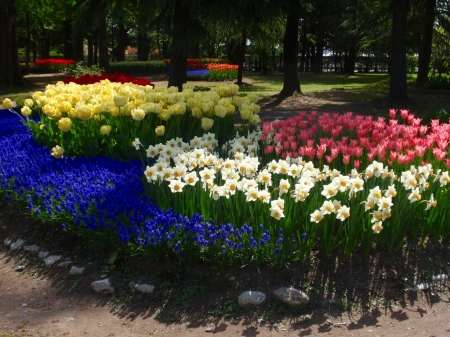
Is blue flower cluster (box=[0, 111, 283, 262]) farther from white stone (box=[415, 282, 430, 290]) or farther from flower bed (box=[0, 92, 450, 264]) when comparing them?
white stone (box=[415, 282, 430, 290])

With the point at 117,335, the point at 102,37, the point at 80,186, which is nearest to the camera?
the point at 117,335

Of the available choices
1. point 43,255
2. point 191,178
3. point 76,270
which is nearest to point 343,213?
point 191,178

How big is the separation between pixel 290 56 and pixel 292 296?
13732 mm

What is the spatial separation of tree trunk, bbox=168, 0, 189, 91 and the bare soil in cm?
884

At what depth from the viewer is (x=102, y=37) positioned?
75.2 ft

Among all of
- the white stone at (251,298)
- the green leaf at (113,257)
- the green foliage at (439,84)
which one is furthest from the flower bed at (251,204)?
the green foliage at (439,84)

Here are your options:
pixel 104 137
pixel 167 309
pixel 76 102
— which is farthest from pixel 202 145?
pixel 167 309

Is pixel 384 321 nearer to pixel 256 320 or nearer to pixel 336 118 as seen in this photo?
pixel 256 320

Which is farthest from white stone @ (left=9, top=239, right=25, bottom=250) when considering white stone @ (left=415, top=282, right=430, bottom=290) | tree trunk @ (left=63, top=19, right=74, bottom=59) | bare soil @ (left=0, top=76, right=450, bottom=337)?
tree trunk @ (left=63, top=19, right=74, bottom=59)

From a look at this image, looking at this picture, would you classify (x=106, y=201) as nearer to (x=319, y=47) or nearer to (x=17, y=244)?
(x=17, y=244)

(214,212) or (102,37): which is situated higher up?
(102,37)

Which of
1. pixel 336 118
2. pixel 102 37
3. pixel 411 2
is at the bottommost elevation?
pixel 336 118

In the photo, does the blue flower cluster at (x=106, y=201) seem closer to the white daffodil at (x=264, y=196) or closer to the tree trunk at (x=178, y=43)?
the white daffodil at (x=264, y=196)

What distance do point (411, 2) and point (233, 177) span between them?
22.9 metres
